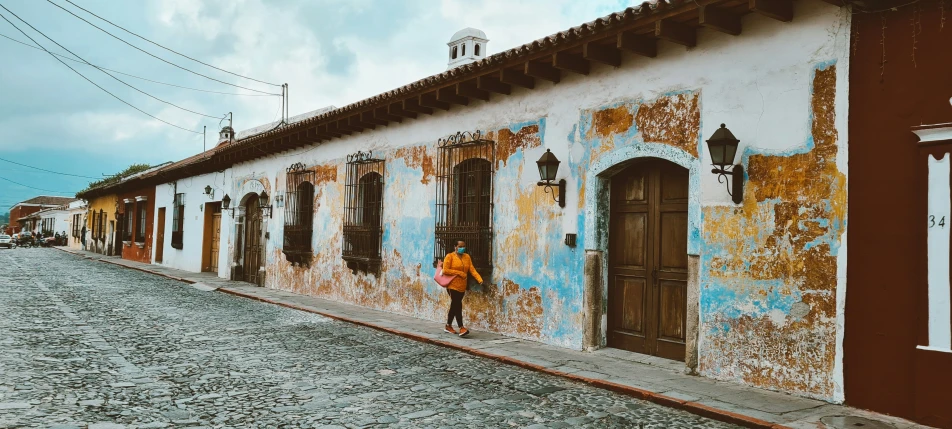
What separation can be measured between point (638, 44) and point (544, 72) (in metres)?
1.55

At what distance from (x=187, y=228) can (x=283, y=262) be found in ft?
28.8

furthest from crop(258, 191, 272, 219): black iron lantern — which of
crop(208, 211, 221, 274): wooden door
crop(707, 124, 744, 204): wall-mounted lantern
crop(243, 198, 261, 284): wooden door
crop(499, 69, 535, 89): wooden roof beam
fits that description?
crop(707, 124, 744, 204): wall-mounted lantern

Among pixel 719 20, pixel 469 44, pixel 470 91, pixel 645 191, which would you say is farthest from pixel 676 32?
pixel 469 44

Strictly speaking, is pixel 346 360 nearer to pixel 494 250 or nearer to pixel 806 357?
pixel 494 250

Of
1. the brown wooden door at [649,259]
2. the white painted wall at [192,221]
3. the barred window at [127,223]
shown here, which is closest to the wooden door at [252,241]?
the white painted wall at [192,221]

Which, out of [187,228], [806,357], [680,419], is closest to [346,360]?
[680,419]

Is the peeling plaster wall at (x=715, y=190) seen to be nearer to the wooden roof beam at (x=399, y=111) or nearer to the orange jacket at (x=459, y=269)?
the orange jacket at (x=459, y=269)

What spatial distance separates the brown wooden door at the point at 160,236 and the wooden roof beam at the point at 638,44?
22.8 metres

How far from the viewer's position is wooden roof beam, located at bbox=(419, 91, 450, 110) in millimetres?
9999

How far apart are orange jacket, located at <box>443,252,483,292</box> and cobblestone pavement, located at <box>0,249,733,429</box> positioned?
0.99 m

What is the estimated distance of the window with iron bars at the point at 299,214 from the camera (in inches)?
→ 562

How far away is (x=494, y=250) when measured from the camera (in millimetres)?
9266

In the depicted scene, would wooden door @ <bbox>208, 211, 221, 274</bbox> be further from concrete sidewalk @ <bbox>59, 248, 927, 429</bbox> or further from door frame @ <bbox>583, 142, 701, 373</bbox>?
door frame @ <bbox>583, 142, 701, 373</bbox>

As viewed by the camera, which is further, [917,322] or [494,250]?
[494,250]
